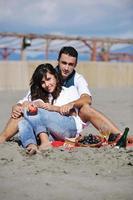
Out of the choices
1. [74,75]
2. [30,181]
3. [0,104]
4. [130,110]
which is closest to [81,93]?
[74,75]

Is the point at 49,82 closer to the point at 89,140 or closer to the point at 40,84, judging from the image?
the point at 40,84

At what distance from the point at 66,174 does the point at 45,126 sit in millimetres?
1284

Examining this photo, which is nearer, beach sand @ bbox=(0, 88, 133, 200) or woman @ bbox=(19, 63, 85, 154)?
beach sand @ bbox=(0, 88, 133, 200)

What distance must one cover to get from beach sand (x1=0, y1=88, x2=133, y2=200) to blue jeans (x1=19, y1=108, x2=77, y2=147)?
6.1 inches

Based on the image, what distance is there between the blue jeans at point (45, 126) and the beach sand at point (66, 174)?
0.51 ft

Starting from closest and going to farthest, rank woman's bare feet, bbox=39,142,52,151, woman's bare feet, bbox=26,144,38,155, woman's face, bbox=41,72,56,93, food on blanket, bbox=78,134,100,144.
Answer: woman's bare feet, bbox=26,144,38,155
woman's bare feet, bbox=39,142,52,151
food on blanket, bbox=78,134,100,144
woman's face, bbox=41,72,56,93

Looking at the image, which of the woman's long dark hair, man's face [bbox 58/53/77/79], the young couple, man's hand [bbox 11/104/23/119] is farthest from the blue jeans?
A: man's face [bbox 58/53/77/79]

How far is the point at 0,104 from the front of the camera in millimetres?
10484

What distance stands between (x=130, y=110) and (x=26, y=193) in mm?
6277

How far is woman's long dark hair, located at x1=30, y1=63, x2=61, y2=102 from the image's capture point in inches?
201

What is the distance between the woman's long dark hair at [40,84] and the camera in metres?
5.10

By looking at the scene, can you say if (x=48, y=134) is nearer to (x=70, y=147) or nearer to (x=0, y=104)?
(x=70, y=147)

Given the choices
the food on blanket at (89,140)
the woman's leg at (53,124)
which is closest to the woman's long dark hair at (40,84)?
the woman's leg at (53,124)

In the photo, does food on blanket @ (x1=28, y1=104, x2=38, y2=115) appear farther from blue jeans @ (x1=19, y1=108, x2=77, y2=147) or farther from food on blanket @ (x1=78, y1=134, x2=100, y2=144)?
food on blanket @ (x1=78, y1=134, x2=100, y2=144)
